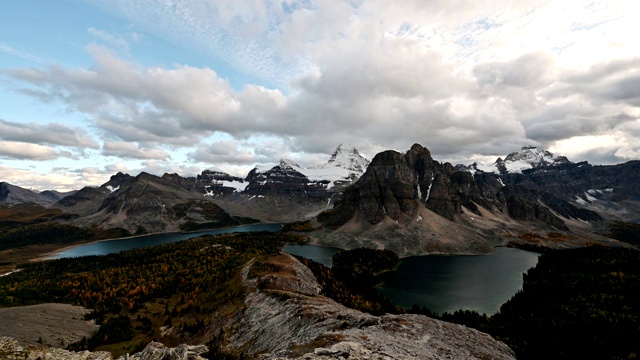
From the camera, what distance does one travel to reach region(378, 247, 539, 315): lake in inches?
4016

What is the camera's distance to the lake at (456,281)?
335 ft

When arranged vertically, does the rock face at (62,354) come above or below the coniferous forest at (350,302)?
above

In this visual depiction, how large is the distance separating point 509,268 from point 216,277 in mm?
143452

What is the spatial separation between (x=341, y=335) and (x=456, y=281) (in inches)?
4458

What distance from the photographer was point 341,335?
32.8 m

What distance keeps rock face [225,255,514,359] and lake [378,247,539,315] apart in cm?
5898

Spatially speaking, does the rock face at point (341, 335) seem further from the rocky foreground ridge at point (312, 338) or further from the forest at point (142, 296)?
the forest at point (142, 296)

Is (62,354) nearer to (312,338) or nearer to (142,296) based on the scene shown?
(312,338)

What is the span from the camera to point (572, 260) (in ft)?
469

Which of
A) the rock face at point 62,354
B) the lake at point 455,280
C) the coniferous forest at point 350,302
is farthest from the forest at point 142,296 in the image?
Result: the lake at point 455,280

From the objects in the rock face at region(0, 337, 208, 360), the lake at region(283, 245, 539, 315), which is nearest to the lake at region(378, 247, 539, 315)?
the lake at region(283, 245, 539, 315)

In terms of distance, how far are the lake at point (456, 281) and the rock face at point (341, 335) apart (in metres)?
59.0

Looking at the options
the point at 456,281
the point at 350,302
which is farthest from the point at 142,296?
the point at 456,281

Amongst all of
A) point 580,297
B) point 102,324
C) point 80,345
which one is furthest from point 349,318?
point 580,297
